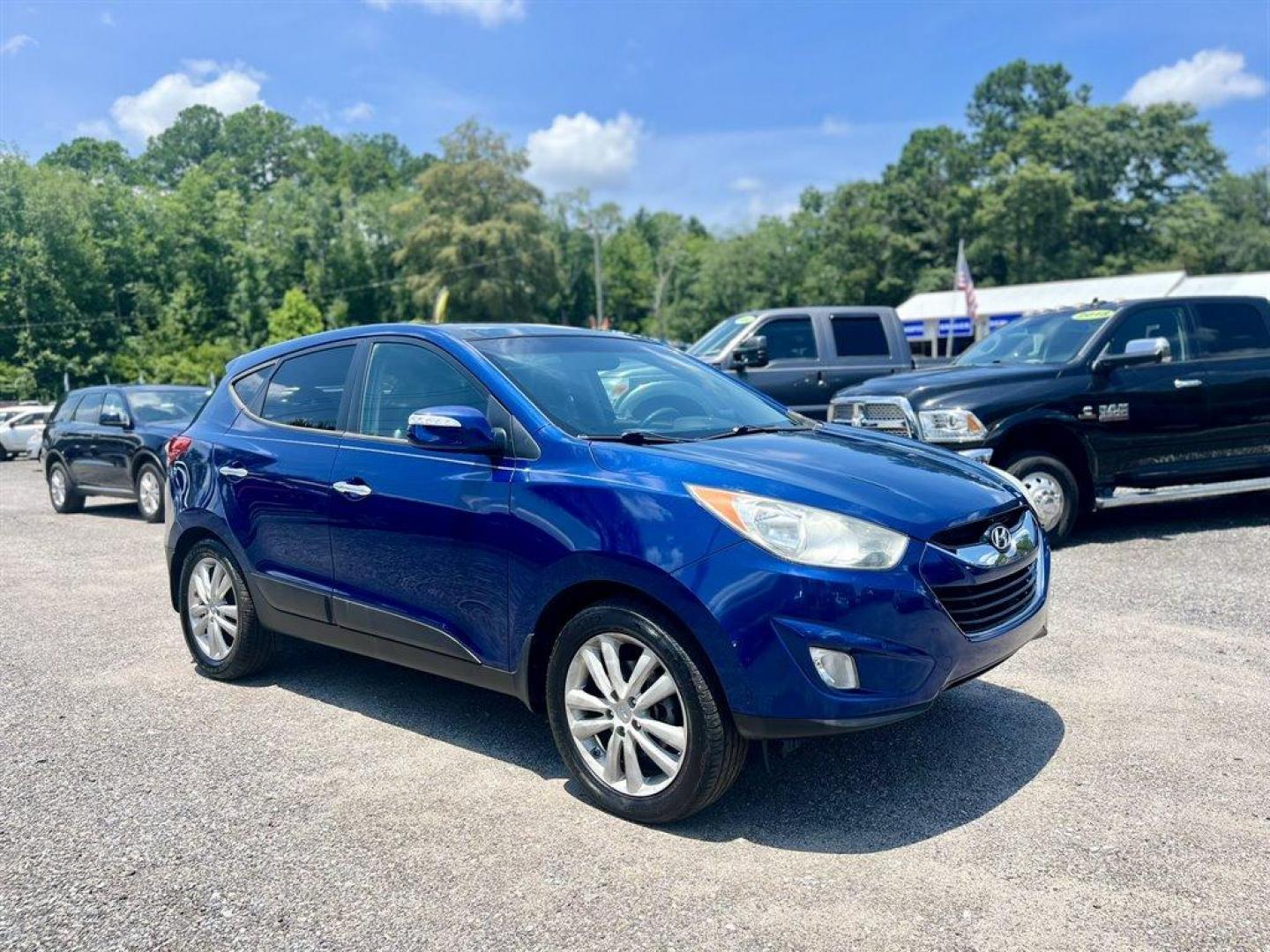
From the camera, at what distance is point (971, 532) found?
3.63m

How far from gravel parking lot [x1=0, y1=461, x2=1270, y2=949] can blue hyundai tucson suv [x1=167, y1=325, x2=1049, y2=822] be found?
375mm

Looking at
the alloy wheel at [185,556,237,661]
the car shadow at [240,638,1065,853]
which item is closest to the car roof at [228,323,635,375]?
the alloy wheel at [185,556,237,661]

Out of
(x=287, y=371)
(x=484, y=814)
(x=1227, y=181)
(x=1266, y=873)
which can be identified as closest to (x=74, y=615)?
(x=287, y=371)

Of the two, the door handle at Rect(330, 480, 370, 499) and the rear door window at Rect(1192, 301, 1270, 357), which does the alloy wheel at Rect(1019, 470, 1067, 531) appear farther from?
the door handle at Rect(330, 480, 370, 499)

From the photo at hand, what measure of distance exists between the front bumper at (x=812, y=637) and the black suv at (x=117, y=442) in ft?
32.8

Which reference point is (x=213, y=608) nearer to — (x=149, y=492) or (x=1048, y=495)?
(x=1048, y=495)

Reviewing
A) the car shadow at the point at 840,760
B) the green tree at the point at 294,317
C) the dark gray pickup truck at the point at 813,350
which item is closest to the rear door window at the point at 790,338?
the dark gray pickup truck at the point at 813,350

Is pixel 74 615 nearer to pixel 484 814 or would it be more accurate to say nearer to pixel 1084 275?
pixel 484 814

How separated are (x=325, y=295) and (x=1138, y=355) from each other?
65.6 m

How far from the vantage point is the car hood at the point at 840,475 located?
11.2 feet

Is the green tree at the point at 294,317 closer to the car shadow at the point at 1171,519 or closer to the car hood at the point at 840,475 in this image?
the car shadow at the point at 1171,519

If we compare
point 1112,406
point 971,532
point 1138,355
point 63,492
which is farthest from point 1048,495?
point 63,492

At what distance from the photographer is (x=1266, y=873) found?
3090 millimetres

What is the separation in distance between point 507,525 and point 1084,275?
63.8 metres
